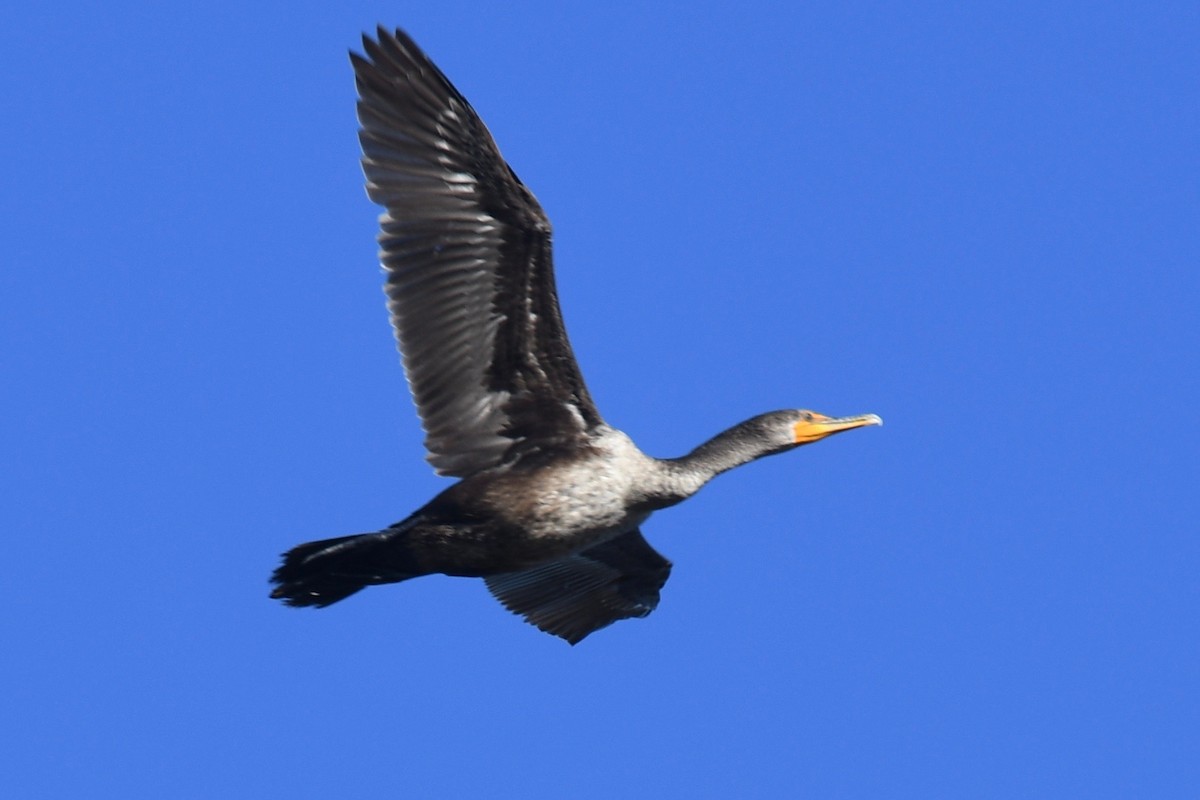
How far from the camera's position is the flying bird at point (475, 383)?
36.4 ft

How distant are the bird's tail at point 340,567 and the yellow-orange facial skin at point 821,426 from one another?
8.43 ft

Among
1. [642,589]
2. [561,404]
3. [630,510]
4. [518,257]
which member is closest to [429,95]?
[518,257]

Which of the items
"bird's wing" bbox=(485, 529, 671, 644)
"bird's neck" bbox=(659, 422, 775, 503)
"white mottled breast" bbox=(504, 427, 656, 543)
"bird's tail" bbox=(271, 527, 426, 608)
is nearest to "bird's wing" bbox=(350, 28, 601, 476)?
"white mottled breast" bbox=(504, 427, 656, 543)

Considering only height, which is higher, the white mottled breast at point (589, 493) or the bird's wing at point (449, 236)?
the bird's wing at point (449, 236)

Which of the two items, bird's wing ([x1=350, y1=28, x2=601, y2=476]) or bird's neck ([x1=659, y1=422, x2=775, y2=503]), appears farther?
bird's neck ([x1=659, y1=422, x2=775, y2=503])

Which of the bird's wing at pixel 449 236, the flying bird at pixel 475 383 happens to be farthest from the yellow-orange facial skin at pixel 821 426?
the bird's wing at pixel 449 236

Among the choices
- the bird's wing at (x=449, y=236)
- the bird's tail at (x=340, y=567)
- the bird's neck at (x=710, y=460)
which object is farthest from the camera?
the bird's neck at (x=710, y=460)

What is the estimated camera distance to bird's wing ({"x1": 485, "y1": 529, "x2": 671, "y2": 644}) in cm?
1334

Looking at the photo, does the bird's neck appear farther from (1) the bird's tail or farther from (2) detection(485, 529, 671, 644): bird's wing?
(2) detection(485, 529, 671, 644): bird's wing

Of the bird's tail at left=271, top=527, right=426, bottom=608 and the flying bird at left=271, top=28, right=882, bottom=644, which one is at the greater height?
the flying bird at left=271, top=28, right=882, bottom=644

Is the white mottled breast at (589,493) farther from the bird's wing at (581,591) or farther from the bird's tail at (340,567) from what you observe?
the bird's wing at (581,591)

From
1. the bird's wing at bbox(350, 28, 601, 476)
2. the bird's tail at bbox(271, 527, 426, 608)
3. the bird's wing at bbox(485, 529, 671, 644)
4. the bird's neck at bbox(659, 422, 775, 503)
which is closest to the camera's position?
the bird's wing at bbox(350, 28, 601, 476)

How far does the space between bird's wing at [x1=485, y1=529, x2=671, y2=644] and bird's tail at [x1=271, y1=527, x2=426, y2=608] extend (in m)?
2.05

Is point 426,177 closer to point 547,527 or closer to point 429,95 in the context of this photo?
point 429,95
